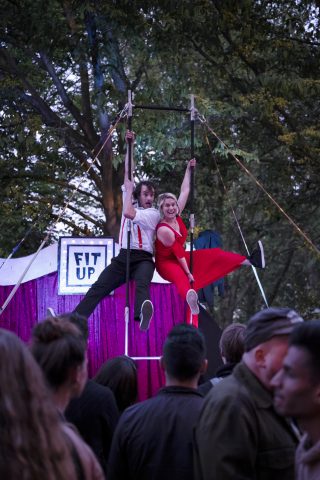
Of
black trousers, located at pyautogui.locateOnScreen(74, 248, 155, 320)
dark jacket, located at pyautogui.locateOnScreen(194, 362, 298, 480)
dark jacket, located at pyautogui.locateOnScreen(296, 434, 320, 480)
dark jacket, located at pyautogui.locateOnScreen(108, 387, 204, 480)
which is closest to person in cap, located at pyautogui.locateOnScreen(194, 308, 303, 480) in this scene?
dark jacket, located at pyautogui.locateOnScreen(194, 362, 298, 480)

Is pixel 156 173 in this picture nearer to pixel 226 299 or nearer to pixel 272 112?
pixel 272 112

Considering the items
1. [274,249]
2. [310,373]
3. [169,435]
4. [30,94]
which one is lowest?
[169,435]

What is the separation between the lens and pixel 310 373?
265cm

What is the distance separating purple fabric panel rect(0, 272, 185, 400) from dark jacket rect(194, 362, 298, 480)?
803cm

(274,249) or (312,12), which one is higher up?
(312,12)

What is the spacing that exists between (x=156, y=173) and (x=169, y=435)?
1216 cm

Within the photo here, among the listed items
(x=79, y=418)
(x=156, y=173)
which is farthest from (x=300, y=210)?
(x=79, y=418)

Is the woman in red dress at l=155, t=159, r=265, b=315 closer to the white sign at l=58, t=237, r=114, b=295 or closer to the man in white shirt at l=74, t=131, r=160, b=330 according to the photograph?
the man in white shirt at l=74, t=131, r=160, b=330

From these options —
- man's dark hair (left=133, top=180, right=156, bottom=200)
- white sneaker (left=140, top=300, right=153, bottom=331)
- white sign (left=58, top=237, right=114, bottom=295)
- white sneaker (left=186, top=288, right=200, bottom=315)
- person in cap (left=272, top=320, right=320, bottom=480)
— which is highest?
man's dark hair (left=133, top=180, right=156, bottom=200)

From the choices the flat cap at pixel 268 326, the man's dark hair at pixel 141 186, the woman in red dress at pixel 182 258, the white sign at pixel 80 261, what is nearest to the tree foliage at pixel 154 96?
the white sign at pixel 80 261

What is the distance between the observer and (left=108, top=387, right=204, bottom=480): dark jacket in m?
3.50

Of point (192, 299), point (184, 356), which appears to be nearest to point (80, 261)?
point (192, 299)

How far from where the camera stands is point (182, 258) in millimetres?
9461

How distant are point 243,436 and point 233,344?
5.87 feet
